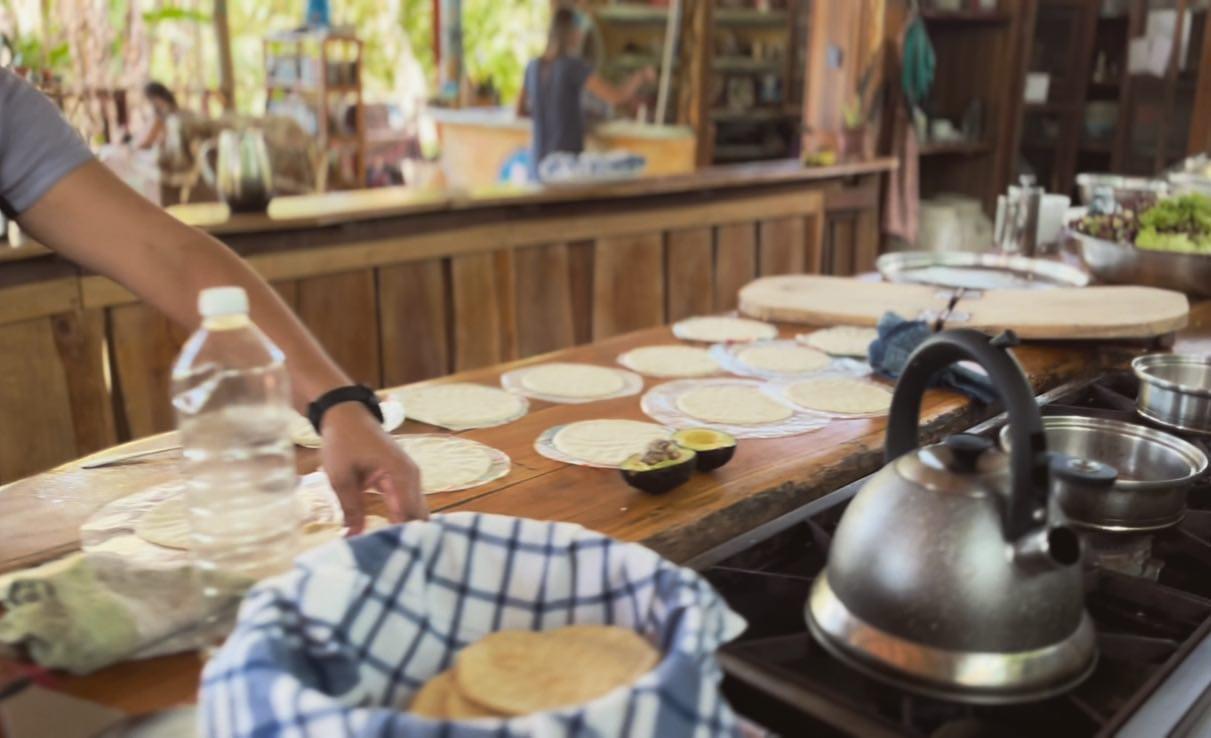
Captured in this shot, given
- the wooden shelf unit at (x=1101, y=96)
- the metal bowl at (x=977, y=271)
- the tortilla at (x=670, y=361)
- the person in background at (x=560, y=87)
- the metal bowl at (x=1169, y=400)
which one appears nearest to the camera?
the metal bowl at (x=1169, y=400)

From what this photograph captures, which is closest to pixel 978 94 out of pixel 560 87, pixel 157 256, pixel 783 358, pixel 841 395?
pixel 560 87

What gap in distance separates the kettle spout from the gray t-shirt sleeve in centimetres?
138

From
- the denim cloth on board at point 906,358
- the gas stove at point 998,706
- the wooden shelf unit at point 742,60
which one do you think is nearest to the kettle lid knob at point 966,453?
the gas stove at point 998,706

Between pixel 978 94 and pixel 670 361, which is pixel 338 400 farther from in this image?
pixel 978 94

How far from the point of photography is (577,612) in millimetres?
871

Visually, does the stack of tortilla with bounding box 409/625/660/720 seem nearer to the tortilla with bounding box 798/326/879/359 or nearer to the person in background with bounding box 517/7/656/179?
the tortilla with bounding box 798/326/879/359

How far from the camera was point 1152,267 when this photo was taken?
2580 millimetres

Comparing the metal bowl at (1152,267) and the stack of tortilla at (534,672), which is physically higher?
the metal bowl at (1152,267)

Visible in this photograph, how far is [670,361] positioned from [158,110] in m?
4.91

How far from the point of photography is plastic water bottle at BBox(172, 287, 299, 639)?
1.02 metres

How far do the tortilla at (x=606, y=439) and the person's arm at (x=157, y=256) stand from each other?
359 millimetres

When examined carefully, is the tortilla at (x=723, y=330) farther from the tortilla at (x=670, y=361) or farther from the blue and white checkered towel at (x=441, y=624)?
the blue and white checkered towel at (x=441, y=624)

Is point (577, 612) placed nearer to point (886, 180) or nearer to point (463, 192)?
point (463, 192)

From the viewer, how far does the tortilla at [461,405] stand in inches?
66.8
